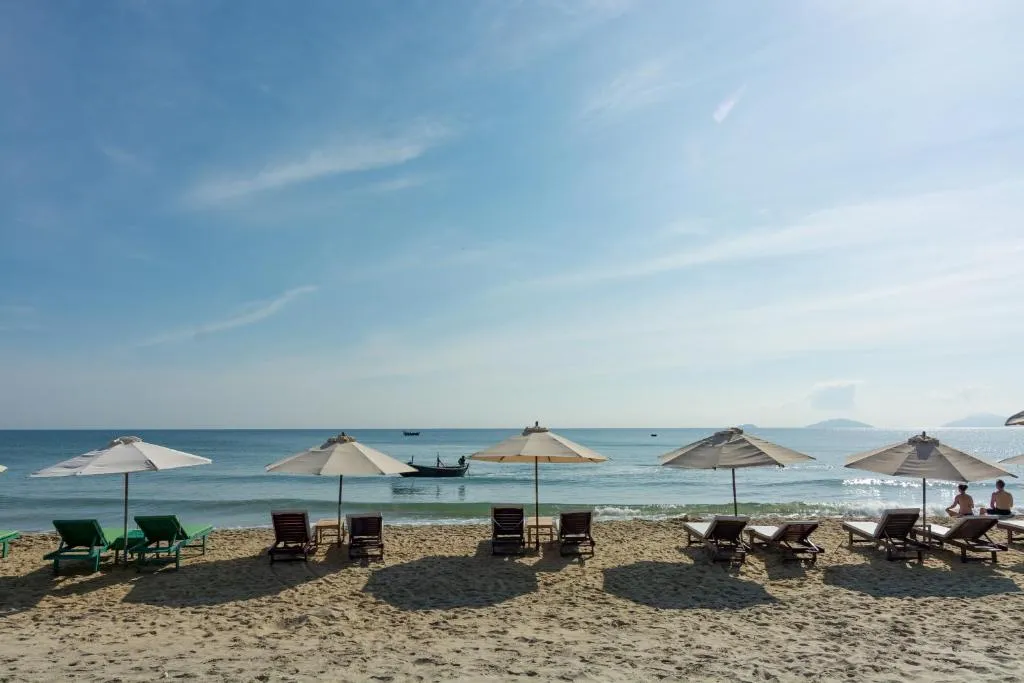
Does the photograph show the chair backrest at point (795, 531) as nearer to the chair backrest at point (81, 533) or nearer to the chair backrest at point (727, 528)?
the chair backrest at point (727, 528)

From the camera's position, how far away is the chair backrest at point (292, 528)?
900 centimetres

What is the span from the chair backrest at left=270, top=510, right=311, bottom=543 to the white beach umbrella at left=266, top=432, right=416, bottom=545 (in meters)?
0.66

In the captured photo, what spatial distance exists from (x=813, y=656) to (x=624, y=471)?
39.9m

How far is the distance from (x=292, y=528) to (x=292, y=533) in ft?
0.24

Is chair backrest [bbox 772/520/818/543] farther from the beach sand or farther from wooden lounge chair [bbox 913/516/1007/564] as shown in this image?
wooden lounge chair [bbox 913/516/1007/564]

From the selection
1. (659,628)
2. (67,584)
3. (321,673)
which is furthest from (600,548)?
(67,584)

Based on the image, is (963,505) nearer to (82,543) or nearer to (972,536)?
(972,536)

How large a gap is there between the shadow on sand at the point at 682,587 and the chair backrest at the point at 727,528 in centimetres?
53

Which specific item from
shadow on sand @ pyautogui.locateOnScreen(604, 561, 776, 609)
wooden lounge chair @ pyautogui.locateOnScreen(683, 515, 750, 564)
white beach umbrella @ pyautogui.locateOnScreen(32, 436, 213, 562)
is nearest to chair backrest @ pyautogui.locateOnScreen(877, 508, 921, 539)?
wooden lounge chair @ pyautogui.locateOnScreen(683, 515, 750, 564)

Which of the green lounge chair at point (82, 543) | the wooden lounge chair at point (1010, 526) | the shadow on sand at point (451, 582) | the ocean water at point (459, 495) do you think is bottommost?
the ocean water at point (459, 495)

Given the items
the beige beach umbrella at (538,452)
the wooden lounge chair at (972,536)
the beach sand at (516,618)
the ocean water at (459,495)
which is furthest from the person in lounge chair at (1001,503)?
the beige beach umbrella at (538,452)

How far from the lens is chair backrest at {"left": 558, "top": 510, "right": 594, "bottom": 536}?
9484mm

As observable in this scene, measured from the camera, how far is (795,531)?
9094mm

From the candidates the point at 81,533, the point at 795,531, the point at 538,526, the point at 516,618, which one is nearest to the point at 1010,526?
the point at 795,531
